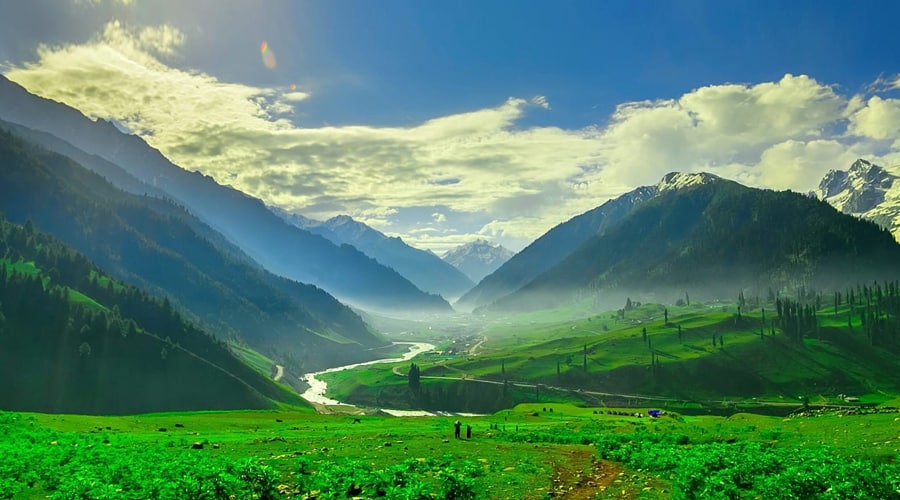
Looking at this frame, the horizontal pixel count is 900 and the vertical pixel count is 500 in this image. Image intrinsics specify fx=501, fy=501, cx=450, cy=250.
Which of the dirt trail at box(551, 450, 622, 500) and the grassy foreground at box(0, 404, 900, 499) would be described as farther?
the dirt trail at box(551, 450, 622, 500)

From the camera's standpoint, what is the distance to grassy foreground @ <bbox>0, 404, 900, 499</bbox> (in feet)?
69.9

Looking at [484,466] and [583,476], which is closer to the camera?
[583,476]

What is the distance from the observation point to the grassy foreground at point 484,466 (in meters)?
21.3

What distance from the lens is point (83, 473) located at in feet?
82.5

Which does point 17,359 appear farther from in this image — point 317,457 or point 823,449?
point 823,449

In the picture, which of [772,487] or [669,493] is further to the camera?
[669,493]

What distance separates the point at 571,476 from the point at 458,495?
12.3 m

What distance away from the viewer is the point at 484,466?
33.0 m

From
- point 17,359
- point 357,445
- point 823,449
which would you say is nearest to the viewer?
point 823,449

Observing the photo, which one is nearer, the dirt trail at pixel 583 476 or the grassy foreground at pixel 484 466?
the grassy foreground at pixel 484 466

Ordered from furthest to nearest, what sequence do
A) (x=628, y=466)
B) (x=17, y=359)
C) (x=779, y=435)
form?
(x=17, y=359)
(x=779, y=435)
(x=628, y=466)

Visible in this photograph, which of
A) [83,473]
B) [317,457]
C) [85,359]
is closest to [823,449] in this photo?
[317,457]

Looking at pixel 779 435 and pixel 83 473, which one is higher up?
pixel 83 473

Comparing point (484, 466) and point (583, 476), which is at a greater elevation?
point (484, 466)
